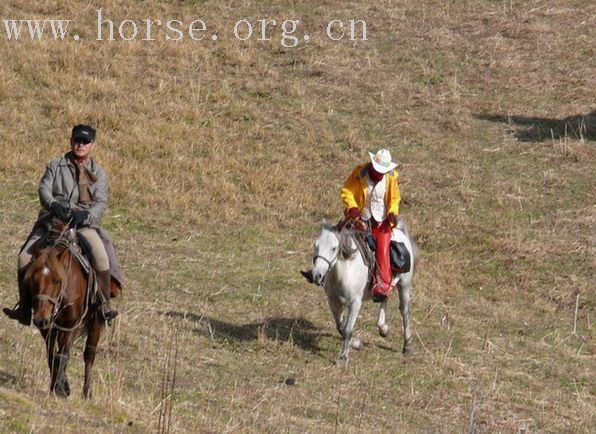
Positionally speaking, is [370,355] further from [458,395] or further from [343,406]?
[343,406]

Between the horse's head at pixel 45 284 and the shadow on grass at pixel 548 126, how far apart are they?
15.9 metres

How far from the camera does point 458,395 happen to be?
13789 millimetres

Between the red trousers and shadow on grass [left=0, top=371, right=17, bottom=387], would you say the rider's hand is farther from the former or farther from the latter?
shadow on grass [left=0, top=371, right=17, bottom=387]

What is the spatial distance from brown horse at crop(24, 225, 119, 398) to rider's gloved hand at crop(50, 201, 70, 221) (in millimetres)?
161

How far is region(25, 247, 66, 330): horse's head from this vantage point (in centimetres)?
1001

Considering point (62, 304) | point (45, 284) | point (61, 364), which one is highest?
point (45, 284)

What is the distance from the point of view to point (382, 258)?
49.2 ft

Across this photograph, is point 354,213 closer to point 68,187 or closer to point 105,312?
point 105,312

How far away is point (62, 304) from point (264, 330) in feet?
16.1

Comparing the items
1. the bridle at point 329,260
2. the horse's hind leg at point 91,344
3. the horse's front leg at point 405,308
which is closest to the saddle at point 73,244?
the horse's hind leg at point 91,344

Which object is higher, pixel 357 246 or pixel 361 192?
pixel 361 192

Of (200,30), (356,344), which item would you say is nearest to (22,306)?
(356,344)

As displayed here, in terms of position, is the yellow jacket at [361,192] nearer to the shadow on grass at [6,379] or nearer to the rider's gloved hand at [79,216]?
the rider's gloved hand at [79,216]

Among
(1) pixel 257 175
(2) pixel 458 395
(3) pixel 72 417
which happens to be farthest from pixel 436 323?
(3) pixel 72 417
